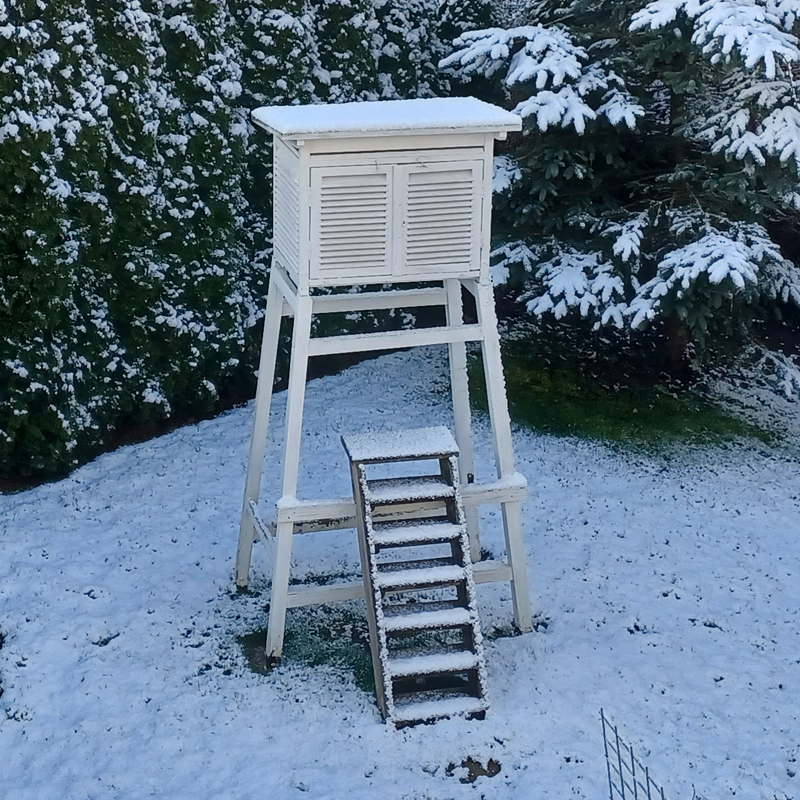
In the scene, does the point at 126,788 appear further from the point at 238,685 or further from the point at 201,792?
the point at 238,685

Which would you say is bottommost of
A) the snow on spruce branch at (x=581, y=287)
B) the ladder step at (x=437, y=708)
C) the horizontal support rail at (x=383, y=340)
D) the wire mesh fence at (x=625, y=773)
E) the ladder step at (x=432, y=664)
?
the wire mesh fence at (x=625, y=773)

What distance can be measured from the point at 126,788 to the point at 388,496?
181 cm

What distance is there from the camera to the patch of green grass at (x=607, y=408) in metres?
8.14

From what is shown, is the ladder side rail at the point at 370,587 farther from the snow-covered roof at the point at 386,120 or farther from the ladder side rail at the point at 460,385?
the snow-covered roof at the point at 386,120

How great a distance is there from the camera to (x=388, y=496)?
5.12 metres

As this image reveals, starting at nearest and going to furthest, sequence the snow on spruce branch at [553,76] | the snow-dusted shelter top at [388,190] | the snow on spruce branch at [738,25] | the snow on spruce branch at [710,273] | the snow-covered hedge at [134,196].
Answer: the snow-dusted shelter top at [388,190] → the snow on spruce branch at [738,25] → the snow-covered hedge at [134,196] → the snow on spruce branch at [710,273] → the snow on spruce branch at [553,76]

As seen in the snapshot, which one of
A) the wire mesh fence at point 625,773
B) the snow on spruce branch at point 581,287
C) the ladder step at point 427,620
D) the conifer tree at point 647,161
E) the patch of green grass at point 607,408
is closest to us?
the wire mesh fence at point 625,773

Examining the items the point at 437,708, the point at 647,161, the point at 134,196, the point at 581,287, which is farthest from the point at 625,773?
the point at 647,161

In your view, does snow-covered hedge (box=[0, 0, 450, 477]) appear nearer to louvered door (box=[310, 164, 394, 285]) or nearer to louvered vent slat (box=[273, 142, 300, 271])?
louvered vent slat (box=[273, 142, 300, 271])

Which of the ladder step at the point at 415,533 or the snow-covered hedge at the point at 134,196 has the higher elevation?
the snow-covered hedge at the point at 134,196

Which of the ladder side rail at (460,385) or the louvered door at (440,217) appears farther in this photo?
the ladder side rail at (460,385)

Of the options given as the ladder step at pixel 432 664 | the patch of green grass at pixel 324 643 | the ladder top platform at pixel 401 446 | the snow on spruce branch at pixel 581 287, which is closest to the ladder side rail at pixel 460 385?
the ladder top platform at pixel 401 446

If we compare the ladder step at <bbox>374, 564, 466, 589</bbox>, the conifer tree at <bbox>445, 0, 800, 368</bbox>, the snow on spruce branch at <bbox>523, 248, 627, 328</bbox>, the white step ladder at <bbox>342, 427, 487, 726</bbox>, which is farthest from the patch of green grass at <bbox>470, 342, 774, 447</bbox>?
the ladder step at <bbox>374, 564, 466, 589</bbox>

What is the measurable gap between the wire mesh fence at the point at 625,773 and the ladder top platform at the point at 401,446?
1508 millimetres
